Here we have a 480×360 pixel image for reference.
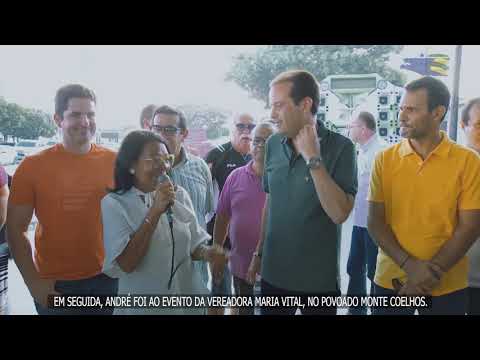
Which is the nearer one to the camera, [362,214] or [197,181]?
[362,214]

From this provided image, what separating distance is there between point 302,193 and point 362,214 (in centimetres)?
43

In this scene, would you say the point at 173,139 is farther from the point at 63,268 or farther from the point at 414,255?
the point at 414,255

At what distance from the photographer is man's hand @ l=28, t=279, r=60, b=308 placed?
6.36ft

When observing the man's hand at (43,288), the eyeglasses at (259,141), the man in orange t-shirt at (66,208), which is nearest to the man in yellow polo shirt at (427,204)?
the eyeglasses at (259,141)

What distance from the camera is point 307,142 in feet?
5.38

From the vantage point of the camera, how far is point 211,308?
6.33 ft

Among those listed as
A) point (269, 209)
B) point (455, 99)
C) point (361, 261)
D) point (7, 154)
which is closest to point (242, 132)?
point (269, 209)

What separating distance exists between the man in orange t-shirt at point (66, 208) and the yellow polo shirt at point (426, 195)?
127cm

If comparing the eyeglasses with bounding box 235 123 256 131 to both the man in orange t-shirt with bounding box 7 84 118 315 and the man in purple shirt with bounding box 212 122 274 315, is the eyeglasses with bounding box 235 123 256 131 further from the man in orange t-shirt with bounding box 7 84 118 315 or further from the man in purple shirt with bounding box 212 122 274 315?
the man in orange t-shirt with bounding box 7 84 118 315

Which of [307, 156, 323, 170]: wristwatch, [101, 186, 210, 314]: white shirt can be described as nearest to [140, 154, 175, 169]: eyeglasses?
[101, 186, 210, 314]: white shirt

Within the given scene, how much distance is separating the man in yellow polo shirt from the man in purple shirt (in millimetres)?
562

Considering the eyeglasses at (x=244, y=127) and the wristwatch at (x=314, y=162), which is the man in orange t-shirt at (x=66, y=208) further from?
the wristwatch at (x=314, y=162)

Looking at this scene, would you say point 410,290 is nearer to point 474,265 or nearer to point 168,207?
point 474,265

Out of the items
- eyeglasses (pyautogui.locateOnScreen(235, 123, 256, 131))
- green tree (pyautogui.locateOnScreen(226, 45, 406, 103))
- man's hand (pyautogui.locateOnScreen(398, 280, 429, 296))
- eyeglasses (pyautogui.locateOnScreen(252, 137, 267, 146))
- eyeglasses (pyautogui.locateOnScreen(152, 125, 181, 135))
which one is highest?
green tree (pyautogui.locateOnScreen(226, 45, 406, 103))
